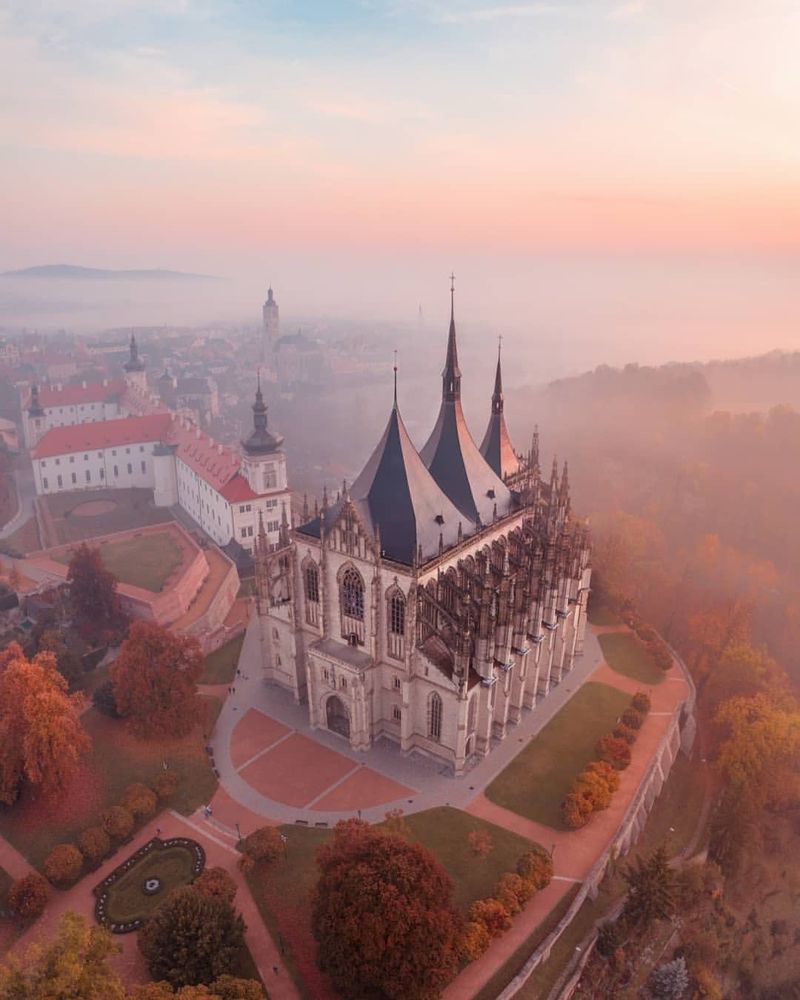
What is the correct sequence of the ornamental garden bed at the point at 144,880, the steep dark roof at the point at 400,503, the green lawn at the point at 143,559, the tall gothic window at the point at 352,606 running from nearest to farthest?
the ornamental garden bed at the point at 144,880, the steep dark roof at the point at 400,503, the tall gothic window at the point at 352,606, the green lawn at the point at 143,559

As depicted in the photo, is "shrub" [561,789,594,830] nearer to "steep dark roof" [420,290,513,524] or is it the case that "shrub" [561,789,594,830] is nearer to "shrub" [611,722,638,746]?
"shrub" [611,722,638,746]

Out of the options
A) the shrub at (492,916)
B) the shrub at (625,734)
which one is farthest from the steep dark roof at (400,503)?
the shrub at (492,916)

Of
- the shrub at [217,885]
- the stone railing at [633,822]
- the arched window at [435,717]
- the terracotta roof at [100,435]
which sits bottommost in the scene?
the stone railing at [633,822]

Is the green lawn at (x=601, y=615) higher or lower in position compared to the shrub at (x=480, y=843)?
higher

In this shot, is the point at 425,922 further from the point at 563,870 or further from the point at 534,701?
the point at 534,701

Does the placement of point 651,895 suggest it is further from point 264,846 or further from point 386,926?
point 264,846

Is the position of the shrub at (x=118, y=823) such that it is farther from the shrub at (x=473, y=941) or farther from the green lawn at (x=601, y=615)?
the green lawn at (x=601, y=615)

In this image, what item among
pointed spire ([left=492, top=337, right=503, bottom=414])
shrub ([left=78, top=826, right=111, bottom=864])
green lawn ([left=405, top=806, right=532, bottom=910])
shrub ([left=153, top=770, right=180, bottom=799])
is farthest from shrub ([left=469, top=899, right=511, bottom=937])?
pointed spire ([left=492, top=337, right=503, bottom=414])
